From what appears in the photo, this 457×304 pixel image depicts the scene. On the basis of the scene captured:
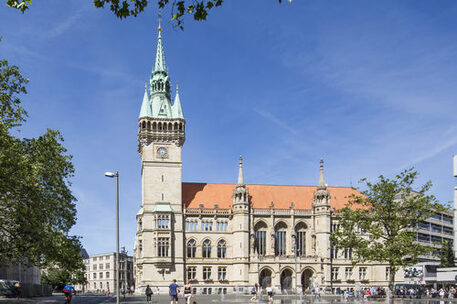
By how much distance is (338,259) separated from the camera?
86.6 metres

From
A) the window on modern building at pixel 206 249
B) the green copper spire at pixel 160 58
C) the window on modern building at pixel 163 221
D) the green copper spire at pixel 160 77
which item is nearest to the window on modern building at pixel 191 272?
the window on modern building at pixel 206 249

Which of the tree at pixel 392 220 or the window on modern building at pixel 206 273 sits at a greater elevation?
the tree at pixel 392 220

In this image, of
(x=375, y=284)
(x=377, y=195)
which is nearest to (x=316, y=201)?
(x=375, y=284)

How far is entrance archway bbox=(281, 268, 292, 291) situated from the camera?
83250 mm

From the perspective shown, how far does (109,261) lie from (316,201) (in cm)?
11278

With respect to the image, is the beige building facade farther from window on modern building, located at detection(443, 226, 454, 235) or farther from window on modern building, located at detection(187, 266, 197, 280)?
window on modern building, located at detection(443, 226, 454, 235)

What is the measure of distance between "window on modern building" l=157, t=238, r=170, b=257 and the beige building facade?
3.0 inches

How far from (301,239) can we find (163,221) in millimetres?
23035

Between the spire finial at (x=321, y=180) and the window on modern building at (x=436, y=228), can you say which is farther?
the window on modern building at (x=436, y=228)

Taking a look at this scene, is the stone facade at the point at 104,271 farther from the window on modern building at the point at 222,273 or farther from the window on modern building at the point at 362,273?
the window on modern building at the point at 362,273

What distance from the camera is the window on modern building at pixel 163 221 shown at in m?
80.2

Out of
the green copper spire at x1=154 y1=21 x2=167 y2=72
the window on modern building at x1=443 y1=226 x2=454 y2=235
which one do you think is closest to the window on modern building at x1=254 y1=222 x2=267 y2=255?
the green copper spire at x1=154 y1=21 x2=167 y2=72

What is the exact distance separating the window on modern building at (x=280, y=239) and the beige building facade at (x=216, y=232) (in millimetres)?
162

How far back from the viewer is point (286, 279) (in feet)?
274
